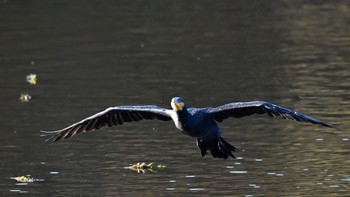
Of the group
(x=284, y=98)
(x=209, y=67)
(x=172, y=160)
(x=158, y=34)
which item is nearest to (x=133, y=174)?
(x=172, y=160)

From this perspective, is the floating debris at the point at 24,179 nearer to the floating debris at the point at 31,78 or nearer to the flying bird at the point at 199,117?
the flying bird at the point at 199,117

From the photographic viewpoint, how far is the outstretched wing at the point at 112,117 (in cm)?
1288

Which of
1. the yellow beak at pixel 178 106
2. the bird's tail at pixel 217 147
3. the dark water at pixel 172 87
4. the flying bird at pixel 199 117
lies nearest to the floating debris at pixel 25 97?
the dark water at pixel 172 87

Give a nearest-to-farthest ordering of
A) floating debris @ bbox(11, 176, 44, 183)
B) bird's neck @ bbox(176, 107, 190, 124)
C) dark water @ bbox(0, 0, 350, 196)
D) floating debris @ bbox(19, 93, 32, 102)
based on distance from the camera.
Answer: bird's neck @ bbox(176, 107, 190, 124)
dark water @ bbox(0, 0, 350, 196)
floating debris @ bbox(11, 176, 44, 183)
floating debris @ bbox(19, 93, 32, 102)

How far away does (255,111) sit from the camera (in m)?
12.6

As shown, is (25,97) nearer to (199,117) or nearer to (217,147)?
(217,147)

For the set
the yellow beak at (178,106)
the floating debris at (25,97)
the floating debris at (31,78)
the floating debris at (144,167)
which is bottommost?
the floating debris at (144,167)

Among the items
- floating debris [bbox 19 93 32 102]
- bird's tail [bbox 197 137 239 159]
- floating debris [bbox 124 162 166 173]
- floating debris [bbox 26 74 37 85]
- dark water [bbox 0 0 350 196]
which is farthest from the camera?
floating debris [bbox 26 74 37 85]

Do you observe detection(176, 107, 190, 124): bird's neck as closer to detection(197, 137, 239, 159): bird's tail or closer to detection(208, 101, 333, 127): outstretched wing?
detection(208, 101, 333, 127): outstretched wing

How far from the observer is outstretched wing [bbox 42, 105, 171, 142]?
1288 cm

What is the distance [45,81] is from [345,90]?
19.3 feet

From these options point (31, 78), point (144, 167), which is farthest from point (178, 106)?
point (31, 78)

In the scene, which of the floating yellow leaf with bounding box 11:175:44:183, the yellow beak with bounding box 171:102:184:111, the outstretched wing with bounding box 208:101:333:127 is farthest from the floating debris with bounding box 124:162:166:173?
the yellow beak with bounding box 171:102:184:111

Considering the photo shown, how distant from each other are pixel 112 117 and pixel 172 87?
19.2 ft
